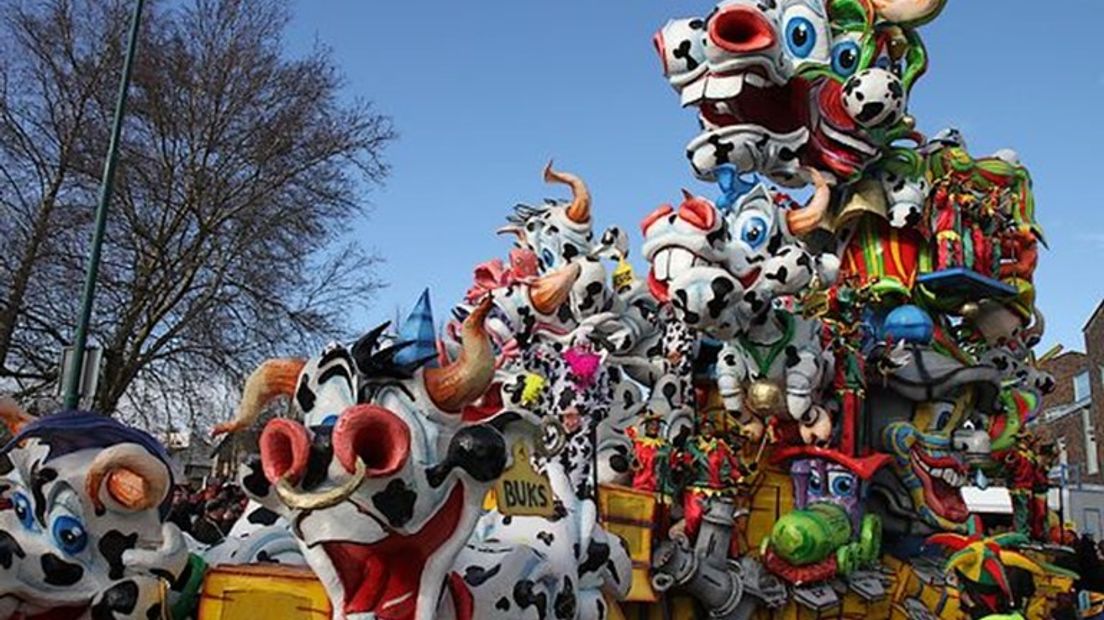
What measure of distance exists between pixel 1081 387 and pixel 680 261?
3281 centimetres

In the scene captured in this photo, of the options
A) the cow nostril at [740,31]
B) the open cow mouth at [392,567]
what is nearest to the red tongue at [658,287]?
the cow nostril at [740,31]

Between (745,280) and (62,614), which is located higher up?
(745,280)

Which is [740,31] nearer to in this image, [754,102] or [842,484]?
[754,102]

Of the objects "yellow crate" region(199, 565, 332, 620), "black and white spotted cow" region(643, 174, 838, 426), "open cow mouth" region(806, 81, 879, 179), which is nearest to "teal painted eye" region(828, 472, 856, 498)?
"black and white spotted cow" region(643, 174, 838, 426)

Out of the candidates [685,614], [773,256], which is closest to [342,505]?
[685,614]

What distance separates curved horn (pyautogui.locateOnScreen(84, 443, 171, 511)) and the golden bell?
4.34m

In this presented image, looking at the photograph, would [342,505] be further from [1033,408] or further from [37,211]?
[37,211]

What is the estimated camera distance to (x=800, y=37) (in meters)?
8.47

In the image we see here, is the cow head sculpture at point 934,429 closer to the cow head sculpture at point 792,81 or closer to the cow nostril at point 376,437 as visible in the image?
the cow head sculpture at point 792,81

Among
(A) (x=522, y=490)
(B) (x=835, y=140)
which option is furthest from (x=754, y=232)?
(A) (x=522, y=490)

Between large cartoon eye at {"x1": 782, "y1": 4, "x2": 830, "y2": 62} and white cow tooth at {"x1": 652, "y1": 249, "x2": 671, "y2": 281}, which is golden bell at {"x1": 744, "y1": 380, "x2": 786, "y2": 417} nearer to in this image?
white cow tooth at {"x1": 652, "y1": 249, "x2": 671, "y2": 281}

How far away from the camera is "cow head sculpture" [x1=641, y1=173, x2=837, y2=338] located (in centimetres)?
695

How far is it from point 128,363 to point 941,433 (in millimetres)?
9146

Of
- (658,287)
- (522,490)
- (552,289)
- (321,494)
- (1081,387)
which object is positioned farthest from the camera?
(1081,387)
